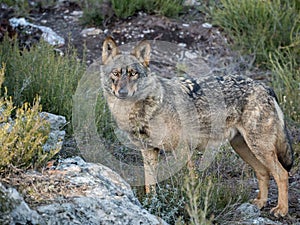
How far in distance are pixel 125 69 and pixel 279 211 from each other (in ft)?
5.89

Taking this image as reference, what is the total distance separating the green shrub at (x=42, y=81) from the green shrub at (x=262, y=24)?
3136 millimetres

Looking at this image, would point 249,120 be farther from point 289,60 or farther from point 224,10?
point 224,10

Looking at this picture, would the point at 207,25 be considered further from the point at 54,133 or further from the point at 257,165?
the point at 54,133

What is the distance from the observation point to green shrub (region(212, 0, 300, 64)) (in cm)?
903

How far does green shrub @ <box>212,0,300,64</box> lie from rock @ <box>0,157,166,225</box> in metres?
5.00

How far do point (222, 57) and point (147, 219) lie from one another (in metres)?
5.57

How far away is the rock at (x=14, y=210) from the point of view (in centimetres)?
360

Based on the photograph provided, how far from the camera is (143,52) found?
5500 mm

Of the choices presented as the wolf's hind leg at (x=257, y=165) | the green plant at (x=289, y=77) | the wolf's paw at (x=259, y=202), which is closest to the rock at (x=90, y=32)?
the green plant at (x=289, y=77)

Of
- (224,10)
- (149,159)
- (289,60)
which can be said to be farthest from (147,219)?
(224,10)

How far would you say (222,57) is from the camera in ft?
30.9

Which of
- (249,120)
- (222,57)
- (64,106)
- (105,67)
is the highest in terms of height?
(105,67)

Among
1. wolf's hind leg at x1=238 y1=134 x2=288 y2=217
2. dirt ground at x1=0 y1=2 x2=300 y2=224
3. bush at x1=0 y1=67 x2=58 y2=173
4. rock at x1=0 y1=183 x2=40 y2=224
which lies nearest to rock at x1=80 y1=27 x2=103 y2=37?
dirt ground at x1=0 y1=2 x2=300 y2=224

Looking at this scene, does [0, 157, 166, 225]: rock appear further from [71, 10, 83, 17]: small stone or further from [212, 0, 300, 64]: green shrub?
[71, 10, 83, 17]: small stone
